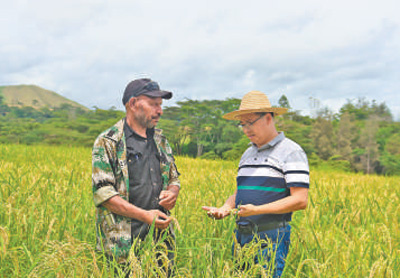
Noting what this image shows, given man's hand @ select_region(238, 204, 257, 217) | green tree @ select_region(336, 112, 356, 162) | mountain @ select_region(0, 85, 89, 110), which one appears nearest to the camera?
man's hand @ select_region(238, 204, 257, 217)

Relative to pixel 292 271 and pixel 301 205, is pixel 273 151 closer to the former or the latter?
pixel 301 205

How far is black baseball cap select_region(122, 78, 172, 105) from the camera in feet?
6.79

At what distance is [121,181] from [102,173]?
144mm

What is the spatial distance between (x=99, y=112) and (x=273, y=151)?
34938 mm

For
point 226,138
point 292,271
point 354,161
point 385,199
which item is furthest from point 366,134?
point 292,271

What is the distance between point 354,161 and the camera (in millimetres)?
36219

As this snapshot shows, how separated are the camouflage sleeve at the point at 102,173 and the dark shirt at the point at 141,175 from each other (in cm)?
14

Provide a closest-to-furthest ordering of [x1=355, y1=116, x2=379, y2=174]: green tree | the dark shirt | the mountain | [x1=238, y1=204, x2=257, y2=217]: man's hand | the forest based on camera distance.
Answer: [x1=238, y1=204, x2=257, y2=217]: man's hand
the dark shirt
the forest
[x1=355, y1=116, x2=379, y2=174]: green tree
the mountain

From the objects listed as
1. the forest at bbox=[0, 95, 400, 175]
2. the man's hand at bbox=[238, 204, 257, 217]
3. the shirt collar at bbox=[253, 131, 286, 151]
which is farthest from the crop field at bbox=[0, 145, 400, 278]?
the forest at bbox=[0, 95, 400, 175]

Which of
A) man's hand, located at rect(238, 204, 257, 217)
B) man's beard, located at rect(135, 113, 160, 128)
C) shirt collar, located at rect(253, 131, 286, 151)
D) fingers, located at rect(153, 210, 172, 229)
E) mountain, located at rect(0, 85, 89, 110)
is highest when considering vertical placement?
mountain, located at rect(0, 85, 89, 110)

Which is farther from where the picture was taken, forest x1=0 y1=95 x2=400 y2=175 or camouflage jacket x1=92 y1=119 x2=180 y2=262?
forest x1=0 y1=95 x2=400 y2=175

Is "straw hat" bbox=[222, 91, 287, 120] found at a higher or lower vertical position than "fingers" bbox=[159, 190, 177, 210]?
higher

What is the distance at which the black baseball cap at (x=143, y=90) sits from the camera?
2.07 metres

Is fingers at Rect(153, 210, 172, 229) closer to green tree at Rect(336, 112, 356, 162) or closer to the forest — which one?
the forest
